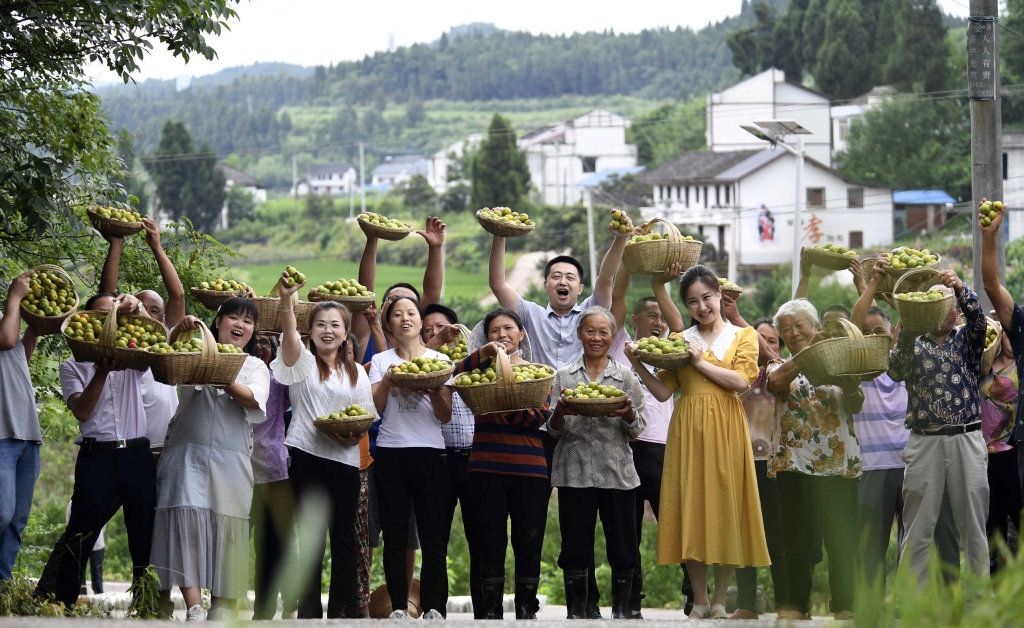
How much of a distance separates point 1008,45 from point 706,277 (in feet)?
186

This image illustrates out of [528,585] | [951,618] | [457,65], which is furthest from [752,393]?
[457,65]

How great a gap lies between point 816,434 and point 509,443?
73.0 inches

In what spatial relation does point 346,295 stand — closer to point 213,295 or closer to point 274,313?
point 274,313

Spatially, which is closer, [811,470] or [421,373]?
[421,373]

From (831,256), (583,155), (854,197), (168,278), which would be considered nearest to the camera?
(168,278)

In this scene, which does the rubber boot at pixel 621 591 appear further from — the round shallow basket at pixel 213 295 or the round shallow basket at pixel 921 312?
the round shallow basket at pixel 213 295

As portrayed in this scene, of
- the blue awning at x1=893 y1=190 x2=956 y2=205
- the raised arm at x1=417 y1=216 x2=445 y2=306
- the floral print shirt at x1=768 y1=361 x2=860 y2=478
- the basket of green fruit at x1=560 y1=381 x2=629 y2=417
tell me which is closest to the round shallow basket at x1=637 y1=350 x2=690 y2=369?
the basket of green fruit at x1=560 y1=381 x2=629 y2=417

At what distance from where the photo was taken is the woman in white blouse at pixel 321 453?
773cm

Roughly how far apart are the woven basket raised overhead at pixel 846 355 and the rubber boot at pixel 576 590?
1.81 meters

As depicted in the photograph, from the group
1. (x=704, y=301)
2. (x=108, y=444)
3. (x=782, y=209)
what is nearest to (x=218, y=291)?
(x=108, y=444)

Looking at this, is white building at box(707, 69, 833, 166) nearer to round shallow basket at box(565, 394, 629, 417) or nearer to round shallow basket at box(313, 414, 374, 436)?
round shallow basket at box(565, 394, 629, 417)

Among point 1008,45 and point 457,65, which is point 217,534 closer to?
point 1008,45

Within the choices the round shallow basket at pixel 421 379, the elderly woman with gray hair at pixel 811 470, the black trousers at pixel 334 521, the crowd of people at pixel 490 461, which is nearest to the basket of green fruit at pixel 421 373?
the round shallow basket at pixel 421 379

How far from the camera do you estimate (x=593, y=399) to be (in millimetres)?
7543
